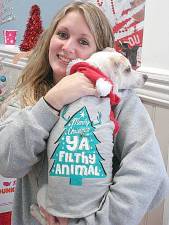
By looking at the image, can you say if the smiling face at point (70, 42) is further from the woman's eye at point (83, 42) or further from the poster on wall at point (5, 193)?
the poster on wall at point (5, 193)

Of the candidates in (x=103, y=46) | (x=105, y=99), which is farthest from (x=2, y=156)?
(x=103, y=46)

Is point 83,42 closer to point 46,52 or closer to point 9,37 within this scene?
point 46,52

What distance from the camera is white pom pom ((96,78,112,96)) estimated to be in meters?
0.83

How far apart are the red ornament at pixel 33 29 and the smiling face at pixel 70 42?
1093 millimetres

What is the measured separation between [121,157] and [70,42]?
357mm

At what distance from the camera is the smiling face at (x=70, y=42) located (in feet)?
3.28

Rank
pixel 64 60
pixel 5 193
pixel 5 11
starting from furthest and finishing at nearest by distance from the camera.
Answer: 1. pixel 5 11
2. pixel 5 193
3. pixel 64 60

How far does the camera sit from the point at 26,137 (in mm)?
838

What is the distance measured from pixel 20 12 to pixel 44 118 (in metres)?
1.80

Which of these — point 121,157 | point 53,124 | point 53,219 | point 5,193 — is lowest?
point 5,193

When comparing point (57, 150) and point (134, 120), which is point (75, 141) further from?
point (134, 120)

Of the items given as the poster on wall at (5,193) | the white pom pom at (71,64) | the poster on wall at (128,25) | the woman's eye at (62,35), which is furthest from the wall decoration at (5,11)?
the white pom pom at (71,64)

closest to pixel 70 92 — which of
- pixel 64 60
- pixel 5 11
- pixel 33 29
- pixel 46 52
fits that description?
pixel 64 60

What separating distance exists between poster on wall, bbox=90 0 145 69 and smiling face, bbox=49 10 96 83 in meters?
0.58
